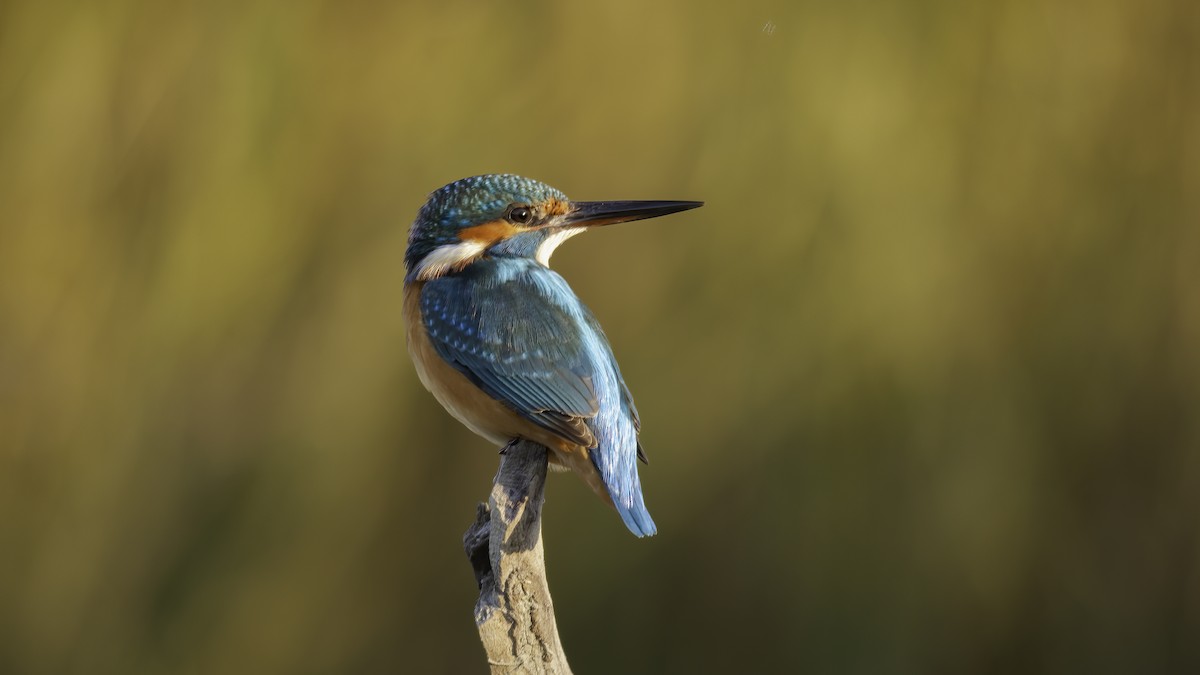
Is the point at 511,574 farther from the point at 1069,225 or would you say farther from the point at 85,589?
the point at 1069,225

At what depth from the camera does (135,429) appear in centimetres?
365

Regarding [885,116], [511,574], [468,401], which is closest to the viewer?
[511,574]

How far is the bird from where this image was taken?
8.20 ft

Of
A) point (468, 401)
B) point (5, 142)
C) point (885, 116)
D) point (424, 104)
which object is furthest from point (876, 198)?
point (5, 142)

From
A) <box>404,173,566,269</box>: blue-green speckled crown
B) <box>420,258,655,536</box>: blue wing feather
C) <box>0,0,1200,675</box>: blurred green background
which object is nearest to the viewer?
<box>420,258,655,536</box>: blue wing feather

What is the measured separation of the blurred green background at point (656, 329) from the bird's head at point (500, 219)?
86 cm

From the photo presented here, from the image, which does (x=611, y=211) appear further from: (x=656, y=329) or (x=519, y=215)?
(x=656, y=329)

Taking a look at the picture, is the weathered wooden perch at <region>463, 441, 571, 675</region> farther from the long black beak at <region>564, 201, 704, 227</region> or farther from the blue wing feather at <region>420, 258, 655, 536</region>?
the long black beak at <region>564, 201, 704, 227</region>

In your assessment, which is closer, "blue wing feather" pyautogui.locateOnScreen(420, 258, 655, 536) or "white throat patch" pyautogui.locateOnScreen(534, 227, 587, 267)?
"blue wing feather" pyautogui.locateOnScreen(420, 258, 655, 536)

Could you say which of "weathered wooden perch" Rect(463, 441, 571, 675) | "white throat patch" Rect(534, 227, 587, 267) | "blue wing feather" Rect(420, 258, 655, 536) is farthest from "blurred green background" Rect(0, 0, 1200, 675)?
"weathered wooden perch" Rect(463, 441, 571, 675)

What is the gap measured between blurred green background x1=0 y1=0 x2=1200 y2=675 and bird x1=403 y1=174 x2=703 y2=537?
88cm

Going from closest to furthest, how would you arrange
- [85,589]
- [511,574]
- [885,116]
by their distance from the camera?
1. [511,574]
2. [85,589]
3. [885,116]

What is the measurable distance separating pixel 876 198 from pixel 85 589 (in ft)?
8.33

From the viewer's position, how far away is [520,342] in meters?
2.60
